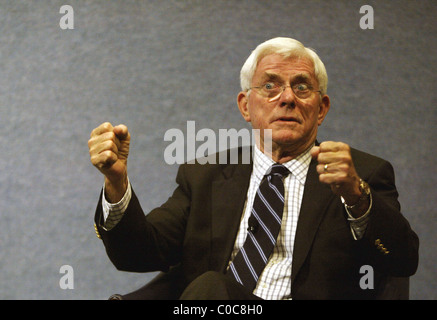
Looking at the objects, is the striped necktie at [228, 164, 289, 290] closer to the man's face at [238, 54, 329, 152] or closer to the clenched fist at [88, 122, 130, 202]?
the man's face at [238, 54, 329, 152]

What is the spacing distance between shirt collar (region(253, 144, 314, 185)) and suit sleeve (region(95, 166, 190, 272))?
236mm

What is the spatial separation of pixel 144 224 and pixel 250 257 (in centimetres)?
30

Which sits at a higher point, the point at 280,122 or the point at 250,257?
the point at 280,122

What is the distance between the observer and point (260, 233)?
1344mm

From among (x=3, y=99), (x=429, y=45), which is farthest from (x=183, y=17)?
(x=429, y=45)

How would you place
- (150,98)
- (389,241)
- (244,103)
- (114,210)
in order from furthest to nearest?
(150,98) → (244,103) → (114,210) → (389,241)

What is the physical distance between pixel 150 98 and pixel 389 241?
49.2 inches

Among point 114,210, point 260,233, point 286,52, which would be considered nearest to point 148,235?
point 114,210

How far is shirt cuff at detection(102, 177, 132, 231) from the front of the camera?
1.24 m

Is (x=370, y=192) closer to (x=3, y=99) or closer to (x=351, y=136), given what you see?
(x=351, y=136)

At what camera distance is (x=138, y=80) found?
2090mm

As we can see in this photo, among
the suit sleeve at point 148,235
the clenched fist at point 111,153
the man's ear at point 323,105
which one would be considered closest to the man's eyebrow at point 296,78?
the man's ear at point 323,105

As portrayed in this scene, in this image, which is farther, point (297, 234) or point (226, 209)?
point (226, 209)

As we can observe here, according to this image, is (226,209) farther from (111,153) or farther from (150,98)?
(150,98)
